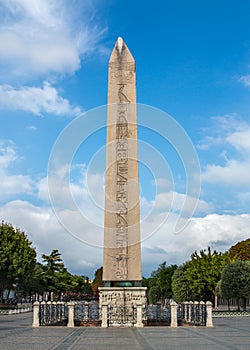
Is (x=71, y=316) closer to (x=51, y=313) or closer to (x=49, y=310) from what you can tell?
(x=49, y=310)

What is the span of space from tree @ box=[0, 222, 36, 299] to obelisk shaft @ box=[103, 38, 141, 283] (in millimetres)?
24911

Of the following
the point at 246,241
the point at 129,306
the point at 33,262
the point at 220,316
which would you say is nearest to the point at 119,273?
the point at 129,306

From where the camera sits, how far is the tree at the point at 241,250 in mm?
64581

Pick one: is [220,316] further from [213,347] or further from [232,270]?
[213,347]

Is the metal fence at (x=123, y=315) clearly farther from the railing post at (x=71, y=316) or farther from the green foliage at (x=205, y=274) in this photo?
the green foliage at (x=205, y=274)

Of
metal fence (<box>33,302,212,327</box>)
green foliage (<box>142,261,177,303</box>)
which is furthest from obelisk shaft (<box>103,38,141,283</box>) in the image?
green foliage (<box>142,261,177,303</box>)

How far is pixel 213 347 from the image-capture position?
1256 centimetres

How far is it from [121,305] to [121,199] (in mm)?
4250

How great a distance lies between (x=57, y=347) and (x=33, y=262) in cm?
3402

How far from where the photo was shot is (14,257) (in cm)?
4275

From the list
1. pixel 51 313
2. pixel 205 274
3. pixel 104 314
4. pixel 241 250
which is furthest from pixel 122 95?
pixel 241 250

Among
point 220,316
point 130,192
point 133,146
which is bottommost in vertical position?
point 220,316

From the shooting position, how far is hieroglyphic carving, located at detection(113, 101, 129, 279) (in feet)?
61.8

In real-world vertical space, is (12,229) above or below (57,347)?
above
